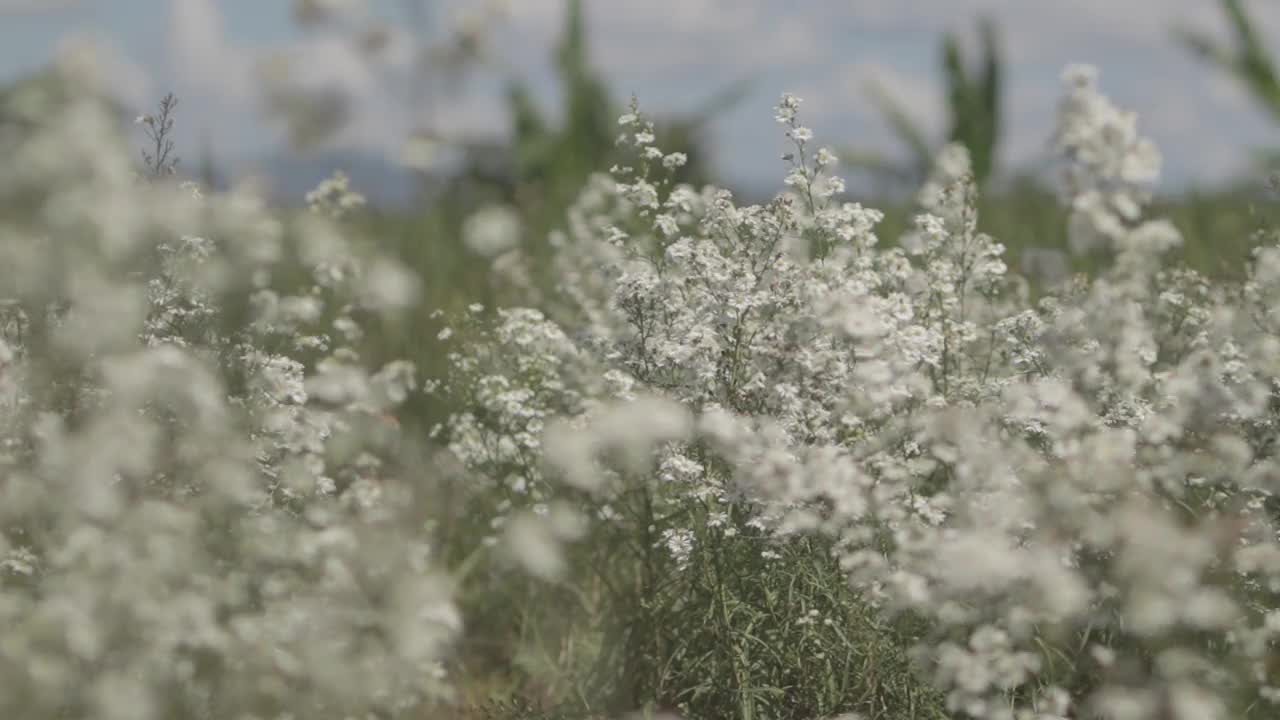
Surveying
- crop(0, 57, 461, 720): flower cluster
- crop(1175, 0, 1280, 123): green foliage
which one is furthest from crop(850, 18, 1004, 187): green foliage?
crop(0, 57, 461, 720): flower cluster

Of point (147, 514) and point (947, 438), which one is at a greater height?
point (947, 438)

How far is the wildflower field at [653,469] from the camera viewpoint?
229 cm

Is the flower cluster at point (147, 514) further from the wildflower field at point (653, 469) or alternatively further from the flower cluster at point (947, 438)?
the flower cluster at point (947, 438)

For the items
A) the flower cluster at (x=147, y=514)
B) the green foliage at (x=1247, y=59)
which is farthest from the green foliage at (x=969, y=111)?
the flower cluster at (x=147, y=514)

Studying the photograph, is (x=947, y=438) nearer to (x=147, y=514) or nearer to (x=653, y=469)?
(x=653, y=469)

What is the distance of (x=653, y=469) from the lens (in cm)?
366

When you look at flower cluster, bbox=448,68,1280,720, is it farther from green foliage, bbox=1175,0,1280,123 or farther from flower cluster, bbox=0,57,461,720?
green foliage, bbox=1175,0,1280,123

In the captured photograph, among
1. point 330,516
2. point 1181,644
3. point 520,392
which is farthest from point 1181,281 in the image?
point 330,516

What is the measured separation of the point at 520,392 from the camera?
3.87 meters

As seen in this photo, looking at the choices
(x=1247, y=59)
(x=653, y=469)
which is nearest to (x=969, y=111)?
(x=1247, y=59)

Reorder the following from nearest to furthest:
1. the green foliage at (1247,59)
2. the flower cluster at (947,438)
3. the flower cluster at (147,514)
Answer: the flower cluster at (147,514)
the flower cluster at (947,438)
the green foliage at (1247,59)

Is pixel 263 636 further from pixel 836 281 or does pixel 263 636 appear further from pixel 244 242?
pixel 836 281

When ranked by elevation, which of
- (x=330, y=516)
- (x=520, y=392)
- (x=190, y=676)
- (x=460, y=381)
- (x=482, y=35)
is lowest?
(x=190, y=676)

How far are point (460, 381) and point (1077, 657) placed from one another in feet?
6.94
